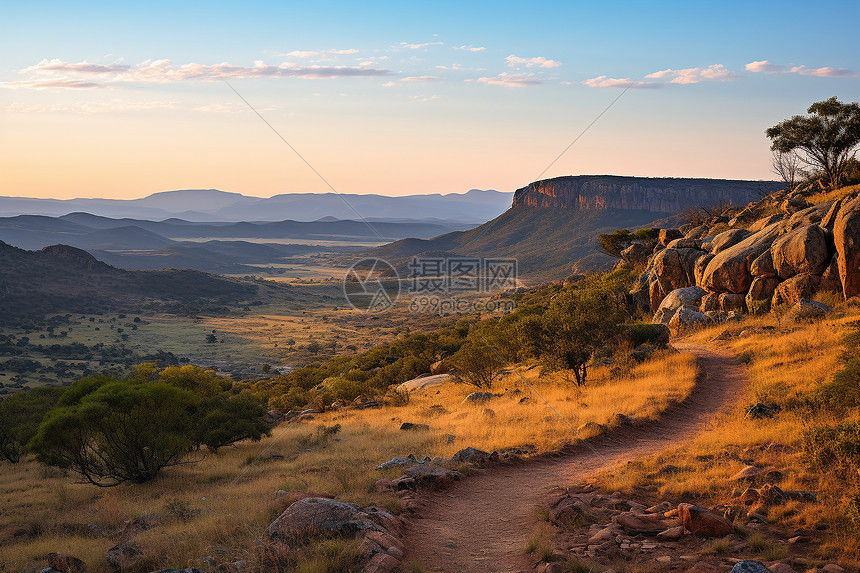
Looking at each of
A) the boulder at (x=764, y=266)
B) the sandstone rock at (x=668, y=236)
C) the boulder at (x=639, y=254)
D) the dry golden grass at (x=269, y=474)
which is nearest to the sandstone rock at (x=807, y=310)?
the boulder at (x=764, y=266)

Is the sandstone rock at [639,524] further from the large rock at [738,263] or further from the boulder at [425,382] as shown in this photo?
the large rock at [738,263]

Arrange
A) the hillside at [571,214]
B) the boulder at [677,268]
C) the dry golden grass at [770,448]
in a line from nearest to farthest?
1. the dry golden grass at [770,448]
2. the boulder at [677,268]
3. the hillside at [571,214]

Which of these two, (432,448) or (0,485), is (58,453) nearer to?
(0,485)

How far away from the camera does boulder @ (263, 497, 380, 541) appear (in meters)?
7.91

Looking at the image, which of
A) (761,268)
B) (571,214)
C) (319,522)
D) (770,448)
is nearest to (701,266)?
(761,268)

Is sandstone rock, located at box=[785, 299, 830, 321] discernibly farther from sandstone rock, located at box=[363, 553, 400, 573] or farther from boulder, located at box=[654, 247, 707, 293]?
sandstone rock, located at box=[363, 553, 400, 573]

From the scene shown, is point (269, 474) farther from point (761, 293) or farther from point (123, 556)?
point (761, 293)

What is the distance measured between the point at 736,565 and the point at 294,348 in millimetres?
65949

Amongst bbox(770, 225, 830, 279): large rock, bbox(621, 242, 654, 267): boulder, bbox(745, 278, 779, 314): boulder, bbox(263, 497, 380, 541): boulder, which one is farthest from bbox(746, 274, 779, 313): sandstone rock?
bbox(263, 497, 380, 541): boulder

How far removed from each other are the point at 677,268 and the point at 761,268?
532 cm

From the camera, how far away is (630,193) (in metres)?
164

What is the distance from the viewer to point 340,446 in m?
16.8

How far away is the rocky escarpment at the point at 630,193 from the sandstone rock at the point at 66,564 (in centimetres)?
15804

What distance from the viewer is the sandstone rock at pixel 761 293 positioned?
77.2 feet
